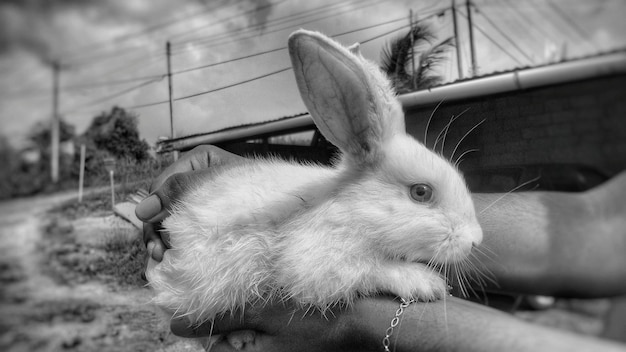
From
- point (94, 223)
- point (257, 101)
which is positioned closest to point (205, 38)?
point (257, 101)

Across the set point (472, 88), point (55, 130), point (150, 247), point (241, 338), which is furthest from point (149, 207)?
point (472, 88)

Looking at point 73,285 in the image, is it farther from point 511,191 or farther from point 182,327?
point 511,191

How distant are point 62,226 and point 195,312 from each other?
1.17ft

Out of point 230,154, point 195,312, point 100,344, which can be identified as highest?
point 230,154

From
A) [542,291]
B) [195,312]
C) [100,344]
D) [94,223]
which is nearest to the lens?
[542,291]

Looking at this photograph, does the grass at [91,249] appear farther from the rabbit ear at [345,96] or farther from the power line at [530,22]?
the power line at [530,22]

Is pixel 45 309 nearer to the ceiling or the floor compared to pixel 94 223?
nearer to the floor

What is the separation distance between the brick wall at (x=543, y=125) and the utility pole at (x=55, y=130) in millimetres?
680

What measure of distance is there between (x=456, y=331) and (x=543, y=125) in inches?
13.4

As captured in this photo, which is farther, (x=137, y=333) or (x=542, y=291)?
(x=137, y=333)

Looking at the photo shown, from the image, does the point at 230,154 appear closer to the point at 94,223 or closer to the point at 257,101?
the point at 257,101

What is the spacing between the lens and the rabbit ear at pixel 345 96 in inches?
25.1

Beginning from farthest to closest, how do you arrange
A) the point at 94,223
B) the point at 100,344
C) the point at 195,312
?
the point at 100,344 → the point at 94,223 → the point at 195,312

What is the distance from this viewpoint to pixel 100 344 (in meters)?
1.07
